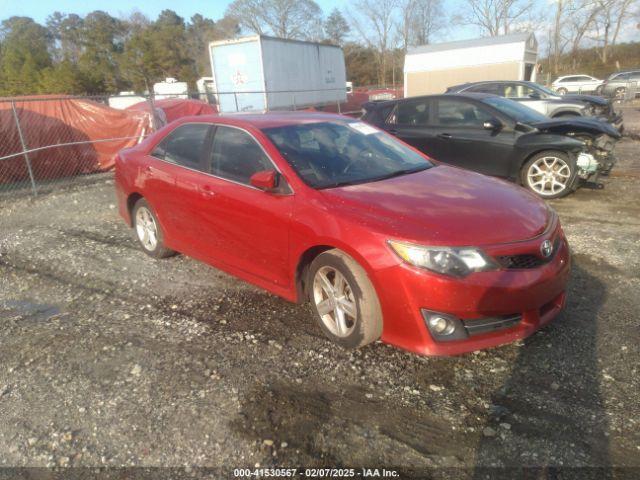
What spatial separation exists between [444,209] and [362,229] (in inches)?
22.7

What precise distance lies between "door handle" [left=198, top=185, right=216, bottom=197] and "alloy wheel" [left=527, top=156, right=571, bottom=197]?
16.3ft

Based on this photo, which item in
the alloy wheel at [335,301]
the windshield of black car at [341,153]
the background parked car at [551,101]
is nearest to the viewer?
the alloy wheel at [335,301]

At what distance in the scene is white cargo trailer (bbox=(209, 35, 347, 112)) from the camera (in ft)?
56.4

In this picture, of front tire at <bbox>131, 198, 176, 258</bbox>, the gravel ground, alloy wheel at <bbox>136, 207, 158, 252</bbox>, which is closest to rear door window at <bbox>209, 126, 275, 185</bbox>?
the gravel ground

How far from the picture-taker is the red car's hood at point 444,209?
283 centimetres

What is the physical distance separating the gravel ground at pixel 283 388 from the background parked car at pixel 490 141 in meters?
2.58

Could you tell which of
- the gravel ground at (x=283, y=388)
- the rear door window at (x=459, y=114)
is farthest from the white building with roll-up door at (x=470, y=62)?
the gravel ground at (x=283, y=388)

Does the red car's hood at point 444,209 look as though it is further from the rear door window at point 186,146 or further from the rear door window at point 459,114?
the rear door window at point 459,114

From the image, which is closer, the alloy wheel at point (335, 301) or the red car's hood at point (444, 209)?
the red car's hood at point (444, 209)

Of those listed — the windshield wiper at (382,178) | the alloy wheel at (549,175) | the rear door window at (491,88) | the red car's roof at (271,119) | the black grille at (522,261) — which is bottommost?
the alloy wheel at (549,175)

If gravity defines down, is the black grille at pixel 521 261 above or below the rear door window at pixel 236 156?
below

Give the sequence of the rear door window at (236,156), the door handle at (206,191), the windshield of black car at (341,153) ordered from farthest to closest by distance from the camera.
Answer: the door handle at (206,191) → the rear door window at (236,156) → the windshield of black car at (341,153)

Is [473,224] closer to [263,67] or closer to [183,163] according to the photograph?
[183,163]

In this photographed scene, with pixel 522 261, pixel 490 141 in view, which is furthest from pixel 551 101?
pixel 522 261
